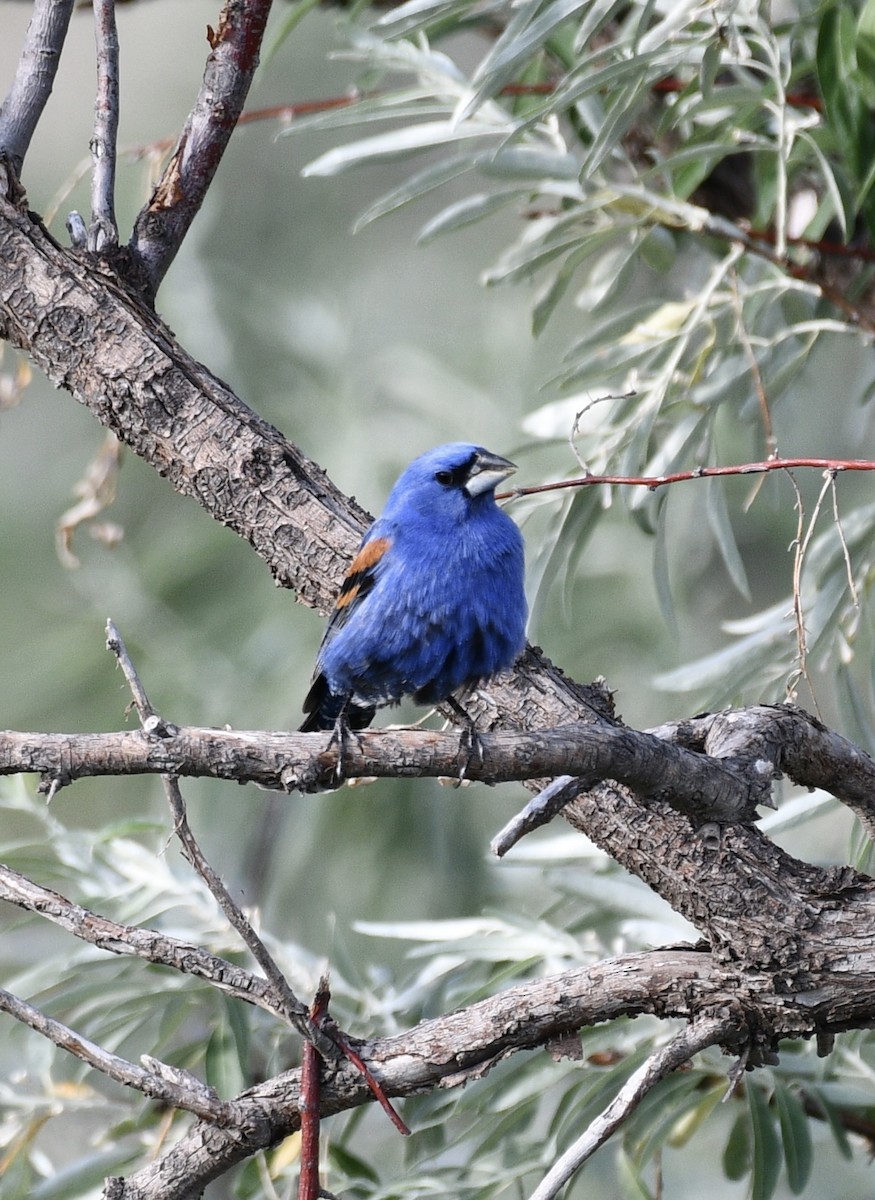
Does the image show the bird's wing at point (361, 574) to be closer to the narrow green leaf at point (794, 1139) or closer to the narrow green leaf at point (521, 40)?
the narrow green leaf at point (521, 40)

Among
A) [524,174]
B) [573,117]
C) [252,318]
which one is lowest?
[524,174]

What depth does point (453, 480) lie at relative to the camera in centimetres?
290

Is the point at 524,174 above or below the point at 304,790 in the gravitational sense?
above

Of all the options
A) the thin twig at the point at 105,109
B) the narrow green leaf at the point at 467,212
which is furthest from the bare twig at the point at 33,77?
the narrow green leaf at the point at 467,212

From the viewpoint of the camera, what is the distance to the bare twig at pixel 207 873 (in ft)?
5.49

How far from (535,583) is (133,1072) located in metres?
1.58

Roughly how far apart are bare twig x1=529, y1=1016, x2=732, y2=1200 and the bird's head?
119 centimetres

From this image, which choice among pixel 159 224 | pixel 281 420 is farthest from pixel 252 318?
pixel 159 224

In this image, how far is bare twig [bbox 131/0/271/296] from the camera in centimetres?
269

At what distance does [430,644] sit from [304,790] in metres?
0.84

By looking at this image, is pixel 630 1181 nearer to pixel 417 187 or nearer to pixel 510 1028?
pixel 510 1028

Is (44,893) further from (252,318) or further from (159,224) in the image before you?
(252,318)

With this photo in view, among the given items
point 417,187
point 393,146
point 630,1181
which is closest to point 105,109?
point 417,187

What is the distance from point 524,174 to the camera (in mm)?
3264
